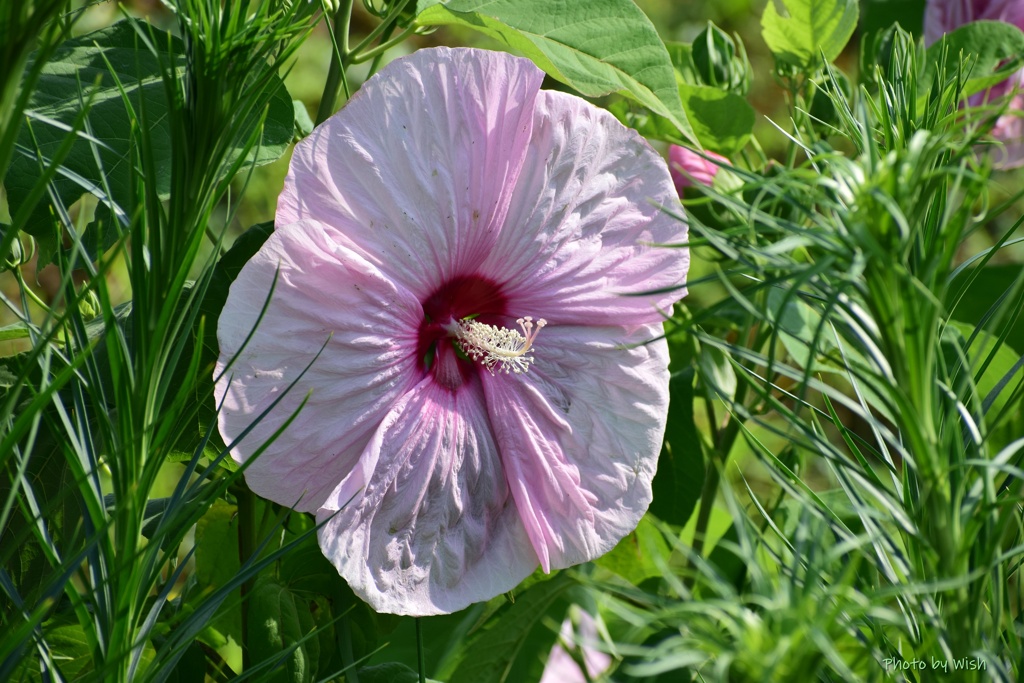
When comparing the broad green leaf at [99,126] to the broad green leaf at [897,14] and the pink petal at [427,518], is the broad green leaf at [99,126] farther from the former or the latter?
the broad green leaf at [897,14]

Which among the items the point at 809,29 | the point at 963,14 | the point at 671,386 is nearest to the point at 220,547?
the point at 671,386

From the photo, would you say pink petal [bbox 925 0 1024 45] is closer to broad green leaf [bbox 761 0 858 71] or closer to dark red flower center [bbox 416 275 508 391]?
broad green leaf [bbox 761 0 858 71]

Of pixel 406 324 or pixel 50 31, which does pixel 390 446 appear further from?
pixel 50 31

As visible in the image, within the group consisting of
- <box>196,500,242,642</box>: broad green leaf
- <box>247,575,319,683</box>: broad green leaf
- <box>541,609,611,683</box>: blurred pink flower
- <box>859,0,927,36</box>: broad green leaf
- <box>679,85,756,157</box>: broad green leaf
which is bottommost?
<box>541,609,611,683</box>: blurred pink flower

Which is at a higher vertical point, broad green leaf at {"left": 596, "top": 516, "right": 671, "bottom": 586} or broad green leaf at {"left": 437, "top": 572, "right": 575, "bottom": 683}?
broad green leaf at {"left": 437, "top": 572, "right": 575, "bottom": 683}

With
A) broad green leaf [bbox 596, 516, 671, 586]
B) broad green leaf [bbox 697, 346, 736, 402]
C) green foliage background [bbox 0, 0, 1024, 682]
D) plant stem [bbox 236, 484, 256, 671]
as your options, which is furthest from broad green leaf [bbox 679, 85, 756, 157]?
plant stem [bbox 236, 484, 256, 671]

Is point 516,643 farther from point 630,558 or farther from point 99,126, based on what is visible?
point 99,126
